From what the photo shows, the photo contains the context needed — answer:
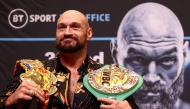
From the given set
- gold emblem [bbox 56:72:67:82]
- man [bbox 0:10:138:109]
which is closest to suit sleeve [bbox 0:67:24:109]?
man [bbox 0:10:138:109]

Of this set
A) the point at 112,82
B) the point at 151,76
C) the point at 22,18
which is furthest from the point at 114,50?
the point at 112,82

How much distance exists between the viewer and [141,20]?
1.84 metres

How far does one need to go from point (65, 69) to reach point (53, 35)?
25.4 inches

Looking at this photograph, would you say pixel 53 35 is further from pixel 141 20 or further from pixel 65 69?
pixel 65 69

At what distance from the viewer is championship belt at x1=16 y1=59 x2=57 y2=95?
1.06 meters

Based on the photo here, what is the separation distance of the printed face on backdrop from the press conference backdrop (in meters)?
0.54

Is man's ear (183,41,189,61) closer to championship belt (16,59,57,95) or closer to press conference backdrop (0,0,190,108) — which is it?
press conference backdrop (0,0,190,108)

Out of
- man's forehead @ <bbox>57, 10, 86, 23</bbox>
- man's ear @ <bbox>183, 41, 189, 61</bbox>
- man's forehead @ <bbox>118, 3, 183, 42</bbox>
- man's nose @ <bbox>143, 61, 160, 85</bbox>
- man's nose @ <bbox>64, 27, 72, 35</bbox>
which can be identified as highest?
man's forehead @ <bbox>57, 10, 86, 23</bbox>

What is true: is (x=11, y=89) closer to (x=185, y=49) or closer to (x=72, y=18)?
(x=72, y=18)

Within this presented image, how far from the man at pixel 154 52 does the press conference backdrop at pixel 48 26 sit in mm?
46

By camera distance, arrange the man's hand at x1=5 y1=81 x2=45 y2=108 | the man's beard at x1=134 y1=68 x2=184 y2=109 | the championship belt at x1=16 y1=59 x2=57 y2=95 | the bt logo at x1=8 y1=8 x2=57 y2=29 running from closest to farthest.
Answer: the man's hand at x1=5 y1=81 x2=45 y2=108
the championship belt at x1=16 y1=59 x2=57 y2=95
the man's beard at x1=134 y1=68 x2=184 y2=109
the bt logo at x1=8 y1=8 x2=57 y2=29

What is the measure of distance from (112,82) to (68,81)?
17cm

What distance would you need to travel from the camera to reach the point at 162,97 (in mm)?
1759

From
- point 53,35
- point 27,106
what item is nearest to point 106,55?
point 53,35
